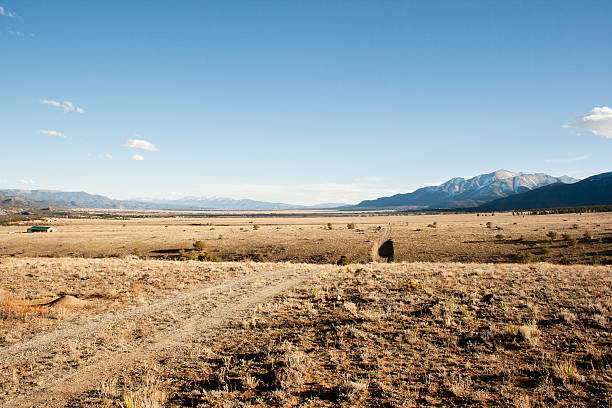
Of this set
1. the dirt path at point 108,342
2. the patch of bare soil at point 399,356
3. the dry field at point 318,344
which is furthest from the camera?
the dirt path at point 108,342

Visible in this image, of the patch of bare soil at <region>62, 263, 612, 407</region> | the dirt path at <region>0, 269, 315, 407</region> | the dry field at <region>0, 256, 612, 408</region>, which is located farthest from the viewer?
the dirt path at <region>0, 269, 315, 407</region>

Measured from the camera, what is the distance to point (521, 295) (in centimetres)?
1312

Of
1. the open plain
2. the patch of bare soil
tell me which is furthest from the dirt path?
the patch of bare soil

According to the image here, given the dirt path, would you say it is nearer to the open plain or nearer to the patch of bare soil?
the open plain

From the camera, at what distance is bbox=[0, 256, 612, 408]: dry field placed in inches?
259


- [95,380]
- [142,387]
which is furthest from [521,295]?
[95,380]

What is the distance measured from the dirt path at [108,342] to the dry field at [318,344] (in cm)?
5

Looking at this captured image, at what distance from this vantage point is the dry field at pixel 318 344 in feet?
21.6

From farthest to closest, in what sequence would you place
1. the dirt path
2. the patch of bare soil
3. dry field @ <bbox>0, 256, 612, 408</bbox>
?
the dirt path < dry field @ <bbox>0, 256, 612, 408</bbox> < the patch of bare soil

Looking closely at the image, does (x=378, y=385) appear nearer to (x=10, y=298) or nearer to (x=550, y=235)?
(x=10, y=298)

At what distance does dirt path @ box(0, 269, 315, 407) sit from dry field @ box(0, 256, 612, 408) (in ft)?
0.17

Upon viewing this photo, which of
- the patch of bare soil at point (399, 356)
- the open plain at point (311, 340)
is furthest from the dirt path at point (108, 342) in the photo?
the patch of bare soil at point (399, 356)

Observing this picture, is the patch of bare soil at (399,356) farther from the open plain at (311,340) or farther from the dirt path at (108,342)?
the dirt path at (108,342)

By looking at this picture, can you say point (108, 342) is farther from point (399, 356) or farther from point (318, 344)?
point (399, 356)
